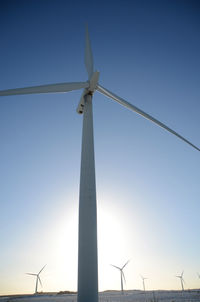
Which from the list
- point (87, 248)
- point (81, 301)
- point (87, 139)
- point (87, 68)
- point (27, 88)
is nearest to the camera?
point (81, 301)

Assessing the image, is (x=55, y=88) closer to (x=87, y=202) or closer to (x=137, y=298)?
(x=87, y=202)

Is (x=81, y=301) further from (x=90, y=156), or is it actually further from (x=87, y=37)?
(x=87, y=37)

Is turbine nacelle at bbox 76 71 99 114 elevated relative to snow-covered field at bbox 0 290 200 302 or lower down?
elevated

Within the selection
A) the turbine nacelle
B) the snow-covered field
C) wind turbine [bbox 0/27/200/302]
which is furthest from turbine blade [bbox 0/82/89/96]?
the snow-covered field

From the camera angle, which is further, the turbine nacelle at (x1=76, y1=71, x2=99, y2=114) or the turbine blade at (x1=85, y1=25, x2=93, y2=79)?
the turbine blade at (x1=85, y1=25, x2=93, y2=79)

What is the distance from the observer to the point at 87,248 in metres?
9.89

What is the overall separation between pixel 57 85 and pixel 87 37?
924 centimetres

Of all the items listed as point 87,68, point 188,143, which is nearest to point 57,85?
point 87,68

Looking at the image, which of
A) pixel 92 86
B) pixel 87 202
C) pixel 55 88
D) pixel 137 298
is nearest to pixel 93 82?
pixel 92 86

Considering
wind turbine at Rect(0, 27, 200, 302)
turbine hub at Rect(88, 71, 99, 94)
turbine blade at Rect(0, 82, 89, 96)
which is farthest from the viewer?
turbine hub at Rect(88, 71, 99, 94)

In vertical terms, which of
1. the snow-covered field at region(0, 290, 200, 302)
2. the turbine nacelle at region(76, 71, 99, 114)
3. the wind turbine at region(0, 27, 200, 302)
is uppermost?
the turbine nacelle at region(76, 71, 99, 114)

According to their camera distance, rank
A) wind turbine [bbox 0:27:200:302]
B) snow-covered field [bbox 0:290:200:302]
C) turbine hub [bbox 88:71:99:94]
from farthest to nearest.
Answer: snow-covered field [bbox 0:290:200:302], turbine hub [bbox 88:71:99:94], wind turbine [bbox 0:27:200:302]

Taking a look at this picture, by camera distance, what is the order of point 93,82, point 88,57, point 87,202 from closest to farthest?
point 87,202, point 93,82, point 88,57

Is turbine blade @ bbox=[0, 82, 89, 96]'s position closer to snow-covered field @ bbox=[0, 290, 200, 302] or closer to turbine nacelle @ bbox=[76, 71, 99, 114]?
turbine nacelle @ bbox=[76, 71, 99, 114]
